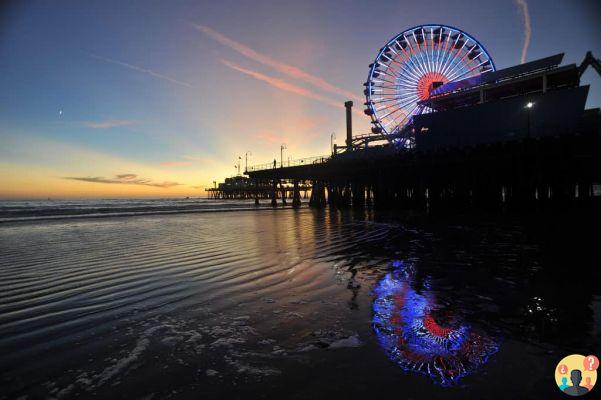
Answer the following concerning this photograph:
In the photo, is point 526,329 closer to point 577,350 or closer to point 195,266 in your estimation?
point 577,350

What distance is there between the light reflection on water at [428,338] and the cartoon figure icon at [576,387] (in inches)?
26.8

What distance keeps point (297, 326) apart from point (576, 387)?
3.10m

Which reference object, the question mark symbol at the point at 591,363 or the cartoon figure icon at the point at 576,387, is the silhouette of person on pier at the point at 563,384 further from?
the question mark symbol at the point at 591,363

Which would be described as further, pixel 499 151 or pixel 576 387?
pixel 499 151

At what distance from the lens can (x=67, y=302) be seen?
5594 millimetres

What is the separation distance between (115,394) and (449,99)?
145ft

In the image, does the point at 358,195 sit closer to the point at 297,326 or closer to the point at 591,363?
the point at 297,326

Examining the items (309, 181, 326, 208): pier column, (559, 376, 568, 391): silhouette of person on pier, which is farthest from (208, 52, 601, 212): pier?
(559, 376, 568, 391): silhouette of person on pier

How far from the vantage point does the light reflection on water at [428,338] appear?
10.9 ft

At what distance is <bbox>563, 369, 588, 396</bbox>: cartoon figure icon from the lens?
2.90 m

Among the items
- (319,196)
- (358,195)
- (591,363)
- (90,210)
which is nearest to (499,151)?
(358,195)

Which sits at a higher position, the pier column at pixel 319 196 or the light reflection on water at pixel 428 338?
the pier column at pixel 319 196

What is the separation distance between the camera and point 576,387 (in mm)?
3004
